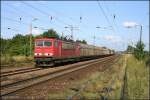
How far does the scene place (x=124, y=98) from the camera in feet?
41.2

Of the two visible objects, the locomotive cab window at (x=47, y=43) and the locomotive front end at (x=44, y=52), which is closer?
the locomotive front end at (x=44, y=52)

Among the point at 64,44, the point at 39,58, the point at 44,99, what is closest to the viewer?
the point at 44,99

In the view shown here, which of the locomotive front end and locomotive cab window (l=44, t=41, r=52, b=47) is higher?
locomotive cab window (l=44, t=41, r=52, b=47)

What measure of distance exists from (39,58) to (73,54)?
10836 mm

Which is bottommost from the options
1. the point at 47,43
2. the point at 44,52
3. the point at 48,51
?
the point at 44,52

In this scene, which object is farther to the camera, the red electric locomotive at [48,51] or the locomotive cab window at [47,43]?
the locomotive cab window at [47,43]

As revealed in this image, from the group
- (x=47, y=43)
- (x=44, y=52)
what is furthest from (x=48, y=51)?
(x=47, y=43)

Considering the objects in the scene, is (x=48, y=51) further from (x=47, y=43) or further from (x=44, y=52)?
(x=47, y=43)

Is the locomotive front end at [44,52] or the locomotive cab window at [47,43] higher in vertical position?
the locomotive cab window at [47,43]

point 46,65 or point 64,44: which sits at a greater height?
point 64,44

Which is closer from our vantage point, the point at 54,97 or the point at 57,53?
the point at 54,97

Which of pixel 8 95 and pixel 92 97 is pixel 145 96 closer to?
pixel 92 97

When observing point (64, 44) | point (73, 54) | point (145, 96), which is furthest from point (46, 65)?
point (145, 96)

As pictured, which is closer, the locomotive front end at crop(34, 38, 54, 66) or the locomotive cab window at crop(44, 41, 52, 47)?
the locomotive front end at crop(34, 38, 54, 66)
